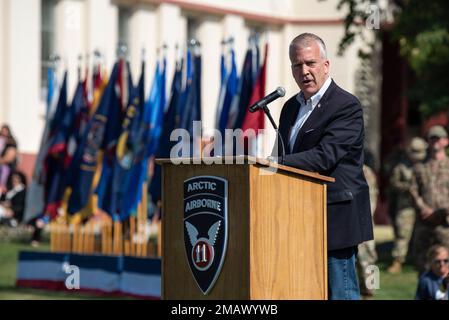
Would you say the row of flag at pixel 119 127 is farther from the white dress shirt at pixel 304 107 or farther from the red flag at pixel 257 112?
the white dress shirt at pixel 304 107

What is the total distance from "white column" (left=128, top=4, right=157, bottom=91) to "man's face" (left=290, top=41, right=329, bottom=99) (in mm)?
21484

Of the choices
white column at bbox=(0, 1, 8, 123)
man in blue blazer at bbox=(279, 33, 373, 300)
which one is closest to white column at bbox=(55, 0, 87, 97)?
white column at bbox=(0, 1, 8, 123)

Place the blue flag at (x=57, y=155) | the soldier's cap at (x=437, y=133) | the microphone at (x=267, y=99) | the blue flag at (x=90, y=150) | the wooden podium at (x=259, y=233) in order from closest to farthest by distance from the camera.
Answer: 1. the wooden podium at (x=259, y=233)
2. the microphone at (x=267, y=99)
3. the soldier's cap at (x=437, y=133)
4. the blue flag at (x=90, y=150)
5. the blue flag at (x=57, y=155)

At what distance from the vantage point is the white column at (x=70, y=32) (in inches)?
1054

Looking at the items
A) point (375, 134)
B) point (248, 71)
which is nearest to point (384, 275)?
point (248, 71)

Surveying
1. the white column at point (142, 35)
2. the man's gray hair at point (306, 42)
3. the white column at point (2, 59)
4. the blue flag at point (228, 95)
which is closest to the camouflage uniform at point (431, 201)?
the blue flag at point (228, 95)

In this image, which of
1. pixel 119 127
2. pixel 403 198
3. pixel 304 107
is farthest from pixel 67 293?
pixel 304 107

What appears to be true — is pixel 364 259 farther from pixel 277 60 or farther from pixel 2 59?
pixel 277 60

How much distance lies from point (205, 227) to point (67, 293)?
857 centimetres

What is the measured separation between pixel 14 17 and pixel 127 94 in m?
7.09

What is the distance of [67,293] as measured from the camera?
15.2 metres

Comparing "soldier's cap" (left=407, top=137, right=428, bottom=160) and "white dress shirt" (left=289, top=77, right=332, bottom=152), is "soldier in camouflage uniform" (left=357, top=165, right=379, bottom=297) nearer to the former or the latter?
"soldier's cap" (left=407, top=137, right=428, bottom=160)

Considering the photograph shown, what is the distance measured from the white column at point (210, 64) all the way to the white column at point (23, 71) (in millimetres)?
5746

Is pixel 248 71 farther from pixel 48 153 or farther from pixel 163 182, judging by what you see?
pixel 163 182
